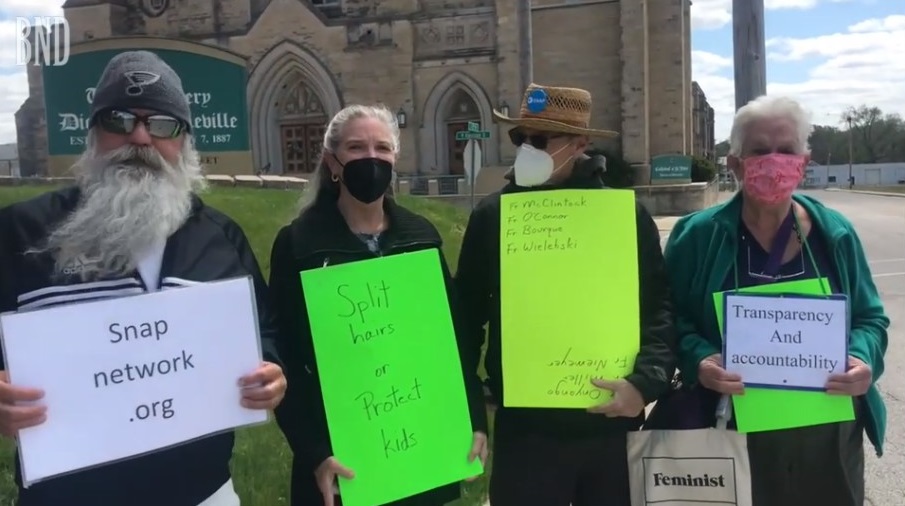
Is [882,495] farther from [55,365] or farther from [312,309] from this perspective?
[55,365]

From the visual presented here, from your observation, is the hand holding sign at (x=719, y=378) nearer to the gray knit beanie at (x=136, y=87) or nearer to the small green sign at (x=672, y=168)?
the gray knit beanie at (x=136, y=87)

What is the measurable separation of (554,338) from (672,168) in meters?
26.1

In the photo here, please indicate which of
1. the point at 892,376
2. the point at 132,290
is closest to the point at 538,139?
the point at 132,290

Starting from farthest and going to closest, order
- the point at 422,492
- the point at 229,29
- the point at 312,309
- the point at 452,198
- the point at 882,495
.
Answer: the point at 229,29, the point at 452,198, the point at 882,495, the point at 422,492, the point at 312,309

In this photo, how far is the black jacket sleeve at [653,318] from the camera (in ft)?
9.23

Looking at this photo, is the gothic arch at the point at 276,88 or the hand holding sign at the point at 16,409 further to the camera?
the gothic arch at the point at 276,88

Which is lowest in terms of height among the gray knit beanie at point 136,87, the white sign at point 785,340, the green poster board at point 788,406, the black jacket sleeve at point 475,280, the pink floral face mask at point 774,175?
the green poster board at point 788,406

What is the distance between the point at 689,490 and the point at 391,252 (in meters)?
1.41

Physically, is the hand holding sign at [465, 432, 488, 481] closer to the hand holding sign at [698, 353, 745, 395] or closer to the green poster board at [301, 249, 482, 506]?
the green poster board at [301, 249, 482, 506]

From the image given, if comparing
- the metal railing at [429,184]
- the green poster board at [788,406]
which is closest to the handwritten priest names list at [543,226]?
the green poster board at [788,406]

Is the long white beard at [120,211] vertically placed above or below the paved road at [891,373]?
above

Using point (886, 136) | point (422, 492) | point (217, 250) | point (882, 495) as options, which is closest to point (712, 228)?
point (422, 492)

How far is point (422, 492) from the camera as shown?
112 inches

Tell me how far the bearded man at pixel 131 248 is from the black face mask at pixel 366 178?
0.47 m
